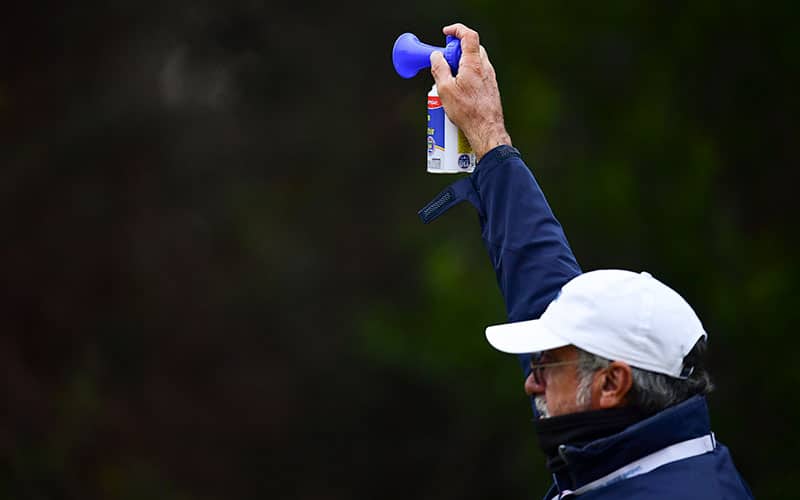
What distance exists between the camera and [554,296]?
6.51 feet

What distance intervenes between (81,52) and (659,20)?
3.12 metres

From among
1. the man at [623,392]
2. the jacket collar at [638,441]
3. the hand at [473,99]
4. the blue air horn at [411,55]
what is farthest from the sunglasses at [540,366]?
the blue air horn at [411,55]

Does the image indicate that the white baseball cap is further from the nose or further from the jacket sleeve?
the jacket sleeve

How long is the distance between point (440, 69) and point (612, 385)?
0.86 meters

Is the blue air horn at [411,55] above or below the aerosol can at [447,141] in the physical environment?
above

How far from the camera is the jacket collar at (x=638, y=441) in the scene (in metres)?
1.60

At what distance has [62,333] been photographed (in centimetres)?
544

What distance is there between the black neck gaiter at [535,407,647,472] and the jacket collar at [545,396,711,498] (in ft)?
0.07

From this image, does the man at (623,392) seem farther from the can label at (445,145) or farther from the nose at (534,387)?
the can label at (445,145)

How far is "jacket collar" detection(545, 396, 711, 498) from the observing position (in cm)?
160

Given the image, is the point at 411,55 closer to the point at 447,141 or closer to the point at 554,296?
the point at 447,141

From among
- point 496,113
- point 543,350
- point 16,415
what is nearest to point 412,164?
point 16,415

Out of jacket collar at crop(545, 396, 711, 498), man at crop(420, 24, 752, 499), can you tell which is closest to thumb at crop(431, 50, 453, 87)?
man at crop(420, 24, 752, 499)

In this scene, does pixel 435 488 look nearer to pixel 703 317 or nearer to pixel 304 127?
pixel 703 317
